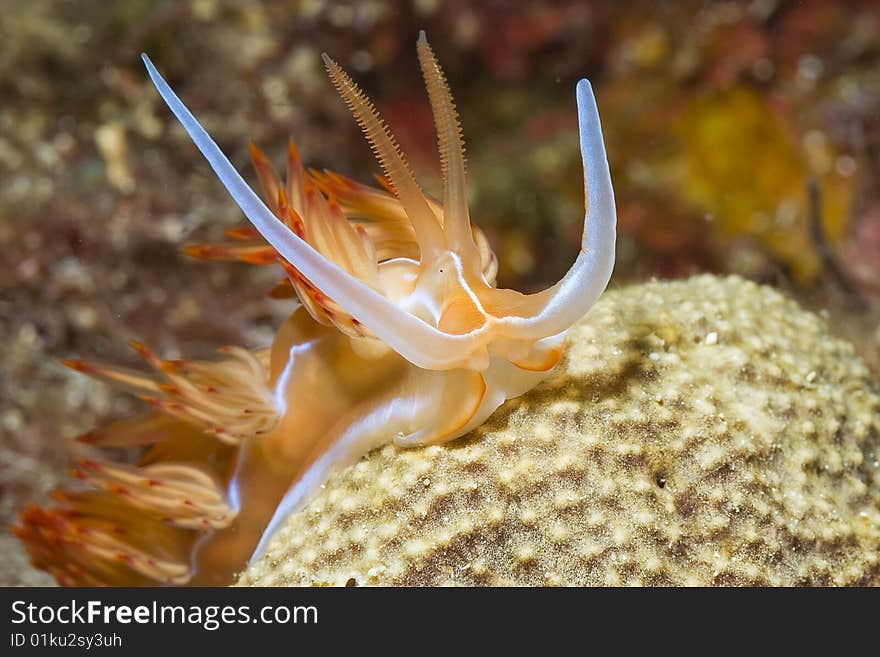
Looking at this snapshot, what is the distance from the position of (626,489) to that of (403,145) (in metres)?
2.06

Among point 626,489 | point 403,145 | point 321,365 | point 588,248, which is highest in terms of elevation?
point 403,145

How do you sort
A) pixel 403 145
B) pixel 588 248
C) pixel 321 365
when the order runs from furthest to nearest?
pixel 403 145 < pixel 321 365 < pixel 588 248

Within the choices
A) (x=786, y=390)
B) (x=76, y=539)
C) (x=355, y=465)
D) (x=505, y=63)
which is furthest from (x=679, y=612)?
(x=505, y=63)

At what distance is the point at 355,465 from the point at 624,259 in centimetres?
211

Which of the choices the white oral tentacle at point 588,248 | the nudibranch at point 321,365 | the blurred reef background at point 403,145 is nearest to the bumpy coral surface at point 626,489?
the nudibranch at point 321,365

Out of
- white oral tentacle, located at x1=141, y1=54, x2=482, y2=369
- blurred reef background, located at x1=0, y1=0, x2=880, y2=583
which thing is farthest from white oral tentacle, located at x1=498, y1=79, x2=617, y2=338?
blurred reef background, located at x1=0, y1=0, x2=880, y2=583

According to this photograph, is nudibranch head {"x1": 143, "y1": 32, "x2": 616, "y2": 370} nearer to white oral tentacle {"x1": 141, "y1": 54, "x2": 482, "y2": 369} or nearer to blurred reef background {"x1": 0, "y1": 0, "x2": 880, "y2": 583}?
white oral tentacle {"x1": 141, "y1": 54, "x2": 482, "y2": 369}

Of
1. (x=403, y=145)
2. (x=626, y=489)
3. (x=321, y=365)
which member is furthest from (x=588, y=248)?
(x=403, y=145)

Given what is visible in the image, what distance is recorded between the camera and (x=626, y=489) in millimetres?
1265

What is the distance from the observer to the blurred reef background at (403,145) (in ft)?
8.45

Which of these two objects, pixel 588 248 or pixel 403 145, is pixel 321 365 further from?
Result: pixel 403 145

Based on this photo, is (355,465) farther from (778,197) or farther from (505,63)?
(778,197)

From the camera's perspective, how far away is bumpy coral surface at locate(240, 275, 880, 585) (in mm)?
1236

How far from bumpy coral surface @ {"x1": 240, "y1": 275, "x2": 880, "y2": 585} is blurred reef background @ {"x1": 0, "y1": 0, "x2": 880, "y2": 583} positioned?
0.91 meters
